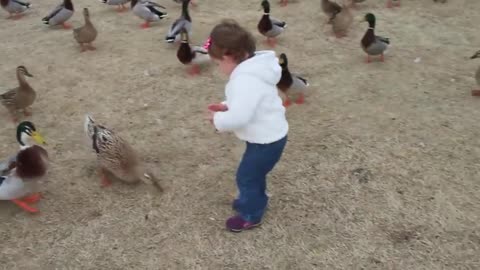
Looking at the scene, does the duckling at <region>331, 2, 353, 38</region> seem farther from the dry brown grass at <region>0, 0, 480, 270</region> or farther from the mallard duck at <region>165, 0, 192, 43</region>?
the mallard duck at <region>165, 0, 192, 43</region>

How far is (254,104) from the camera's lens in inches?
122

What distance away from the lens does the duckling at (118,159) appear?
13.6 ft

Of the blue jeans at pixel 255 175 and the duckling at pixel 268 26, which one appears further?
the duckling at pixel 268 26

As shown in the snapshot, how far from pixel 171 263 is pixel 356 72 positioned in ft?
11.0

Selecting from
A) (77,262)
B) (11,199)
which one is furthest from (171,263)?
(11,199)

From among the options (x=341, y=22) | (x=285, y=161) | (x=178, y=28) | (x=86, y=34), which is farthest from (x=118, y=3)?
(x=285, y=161)

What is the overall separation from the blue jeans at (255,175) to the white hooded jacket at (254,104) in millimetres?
73

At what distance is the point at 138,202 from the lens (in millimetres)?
4121

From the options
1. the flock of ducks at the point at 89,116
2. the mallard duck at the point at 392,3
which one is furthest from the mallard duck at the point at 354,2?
the mallard duck at the point at 392,3

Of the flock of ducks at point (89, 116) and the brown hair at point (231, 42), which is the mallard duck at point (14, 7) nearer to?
the flock of ducks at point (89, 116)

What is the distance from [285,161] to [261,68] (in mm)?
1517

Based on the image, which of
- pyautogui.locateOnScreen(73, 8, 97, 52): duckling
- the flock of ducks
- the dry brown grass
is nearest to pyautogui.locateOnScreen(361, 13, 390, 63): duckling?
the flock of ducks

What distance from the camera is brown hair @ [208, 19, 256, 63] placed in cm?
312

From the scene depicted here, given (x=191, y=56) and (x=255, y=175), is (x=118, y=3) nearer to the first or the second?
(x=191, y=56)
